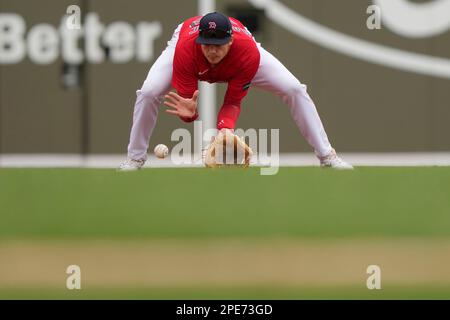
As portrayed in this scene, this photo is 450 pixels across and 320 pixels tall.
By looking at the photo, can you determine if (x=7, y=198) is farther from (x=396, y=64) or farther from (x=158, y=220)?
(x=396, y=64)

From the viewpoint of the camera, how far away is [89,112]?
28.0ft

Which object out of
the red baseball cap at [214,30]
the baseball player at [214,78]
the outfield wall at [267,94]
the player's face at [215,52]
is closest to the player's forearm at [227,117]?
the baseball player at [214,78]

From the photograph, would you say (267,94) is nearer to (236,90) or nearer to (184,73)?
(236,90)

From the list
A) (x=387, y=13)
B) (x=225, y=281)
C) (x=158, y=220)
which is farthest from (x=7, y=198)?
(x=387, y=13)

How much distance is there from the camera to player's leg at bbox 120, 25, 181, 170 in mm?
4320

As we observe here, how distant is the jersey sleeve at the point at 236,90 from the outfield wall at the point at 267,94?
13.0 feet

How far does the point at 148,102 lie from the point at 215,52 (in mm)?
455

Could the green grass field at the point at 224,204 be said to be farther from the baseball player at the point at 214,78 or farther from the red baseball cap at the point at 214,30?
the red baseball cap at the point at 214,30

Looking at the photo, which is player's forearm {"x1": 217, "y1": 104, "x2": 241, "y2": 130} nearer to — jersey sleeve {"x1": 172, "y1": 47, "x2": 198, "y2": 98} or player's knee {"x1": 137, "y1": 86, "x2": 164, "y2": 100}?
jersey sleeve {"x1": 172, "y1": 47, "x2": 198, "y2": 98}

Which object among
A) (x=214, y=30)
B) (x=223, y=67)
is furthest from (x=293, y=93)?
(x=214, y=30)

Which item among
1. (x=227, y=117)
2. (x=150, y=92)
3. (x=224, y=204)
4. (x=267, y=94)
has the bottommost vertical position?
(x=224, y=204)

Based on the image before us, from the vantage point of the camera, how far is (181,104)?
4.16 m

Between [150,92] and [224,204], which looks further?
[224,204]

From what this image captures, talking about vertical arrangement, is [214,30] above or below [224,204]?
above
